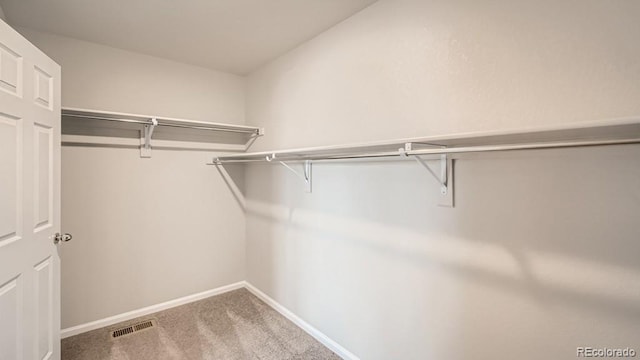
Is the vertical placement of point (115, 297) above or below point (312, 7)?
below

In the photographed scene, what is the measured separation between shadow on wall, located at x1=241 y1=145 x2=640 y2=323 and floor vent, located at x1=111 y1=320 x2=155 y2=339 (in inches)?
77.0

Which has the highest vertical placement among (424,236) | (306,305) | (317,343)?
(424,236)

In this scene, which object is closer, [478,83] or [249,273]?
[478,83]

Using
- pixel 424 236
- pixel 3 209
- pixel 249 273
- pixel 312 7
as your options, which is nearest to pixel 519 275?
pixel 424 236

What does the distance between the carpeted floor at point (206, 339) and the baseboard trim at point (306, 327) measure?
38mm

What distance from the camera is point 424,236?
1.59 meters

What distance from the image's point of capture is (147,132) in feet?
8.58

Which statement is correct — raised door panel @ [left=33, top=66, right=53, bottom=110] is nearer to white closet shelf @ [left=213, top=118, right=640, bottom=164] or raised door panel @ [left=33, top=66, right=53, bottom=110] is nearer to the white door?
the white door

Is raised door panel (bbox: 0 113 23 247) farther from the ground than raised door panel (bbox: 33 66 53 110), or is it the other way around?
raised door panel (bbox: 33 66 53 110)

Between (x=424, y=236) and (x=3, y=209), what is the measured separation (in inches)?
80.1

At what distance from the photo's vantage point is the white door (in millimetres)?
1332

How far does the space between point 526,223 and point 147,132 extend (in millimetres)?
2856

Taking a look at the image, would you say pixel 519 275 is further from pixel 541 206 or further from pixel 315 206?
pixel 315 206

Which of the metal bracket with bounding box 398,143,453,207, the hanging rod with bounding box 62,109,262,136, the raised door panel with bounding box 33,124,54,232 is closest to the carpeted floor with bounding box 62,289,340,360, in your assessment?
the raised door panel with bounding box 33,124,54,232
